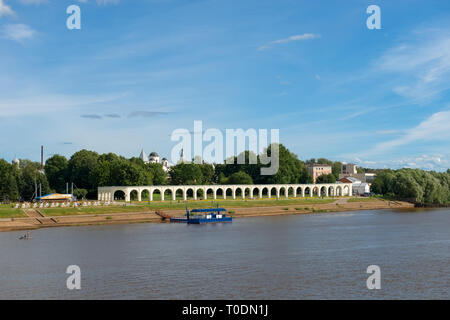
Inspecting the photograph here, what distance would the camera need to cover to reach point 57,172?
144 m

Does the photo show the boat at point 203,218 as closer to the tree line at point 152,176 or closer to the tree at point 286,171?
the tree line at point 152,176

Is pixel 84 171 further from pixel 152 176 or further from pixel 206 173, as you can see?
pixel 206 173

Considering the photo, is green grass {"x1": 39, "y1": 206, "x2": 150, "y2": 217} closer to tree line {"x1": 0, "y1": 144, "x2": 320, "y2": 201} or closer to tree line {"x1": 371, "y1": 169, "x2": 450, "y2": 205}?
tree line {"x1": 0, "y1": 144, "x2": 320, "y2": 201}

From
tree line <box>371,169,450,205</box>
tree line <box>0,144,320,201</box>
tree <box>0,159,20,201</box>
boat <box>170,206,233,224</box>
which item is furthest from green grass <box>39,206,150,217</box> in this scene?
tree line <box>371,169,450,205</box>

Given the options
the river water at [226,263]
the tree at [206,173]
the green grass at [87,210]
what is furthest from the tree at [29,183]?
the tree at [206,173]

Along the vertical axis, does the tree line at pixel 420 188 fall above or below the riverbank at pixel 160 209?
above

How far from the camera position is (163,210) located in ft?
324

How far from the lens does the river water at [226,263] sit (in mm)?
34406

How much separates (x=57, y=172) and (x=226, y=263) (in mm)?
110375

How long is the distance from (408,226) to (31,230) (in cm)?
5463

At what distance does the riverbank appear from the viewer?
77500 millimetres

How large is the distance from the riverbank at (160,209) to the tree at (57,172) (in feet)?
154

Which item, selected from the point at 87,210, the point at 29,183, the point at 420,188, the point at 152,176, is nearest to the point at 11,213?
the point at 87,210
